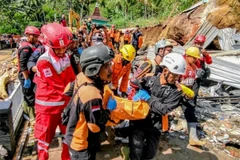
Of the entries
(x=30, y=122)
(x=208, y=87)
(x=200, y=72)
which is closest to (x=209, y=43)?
(x=208, y=87)

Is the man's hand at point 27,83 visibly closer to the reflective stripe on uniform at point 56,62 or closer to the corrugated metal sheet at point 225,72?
the reflective stripe on uniform at point 56,62

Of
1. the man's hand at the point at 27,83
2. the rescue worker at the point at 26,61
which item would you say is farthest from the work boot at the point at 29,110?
the man's hand at the point at 27,83

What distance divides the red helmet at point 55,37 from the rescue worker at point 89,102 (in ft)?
2.32

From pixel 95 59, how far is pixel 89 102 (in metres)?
0.39

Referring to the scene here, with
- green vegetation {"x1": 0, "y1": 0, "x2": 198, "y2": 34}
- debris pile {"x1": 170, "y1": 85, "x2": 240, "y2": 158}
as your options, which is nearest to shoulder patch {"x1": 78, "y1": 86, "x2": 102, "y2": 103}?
debris pile {"x1": 170, "y1": 85, "x2": 240, "y2": 158}

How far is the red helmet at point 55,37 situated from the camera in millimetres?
2922

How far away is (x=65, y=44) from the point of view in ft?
9.84

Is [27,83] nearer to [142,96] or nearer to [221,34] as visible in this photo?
[142,96]

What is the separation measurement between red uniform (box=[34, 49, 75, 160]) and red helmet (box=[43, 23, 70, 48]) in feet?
0.72

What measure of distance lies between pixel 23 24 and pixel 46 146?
3236cm

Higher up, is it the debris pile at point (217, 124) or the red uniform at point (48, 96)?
the red uniform at point (48, 96)

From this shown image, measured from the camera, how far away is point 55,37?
2.91m

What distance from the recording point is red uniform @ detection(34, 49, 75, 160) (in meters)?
3.11

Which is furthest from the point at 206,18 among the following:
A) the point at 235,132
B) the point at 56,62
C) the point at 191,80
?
the point at 56,62
